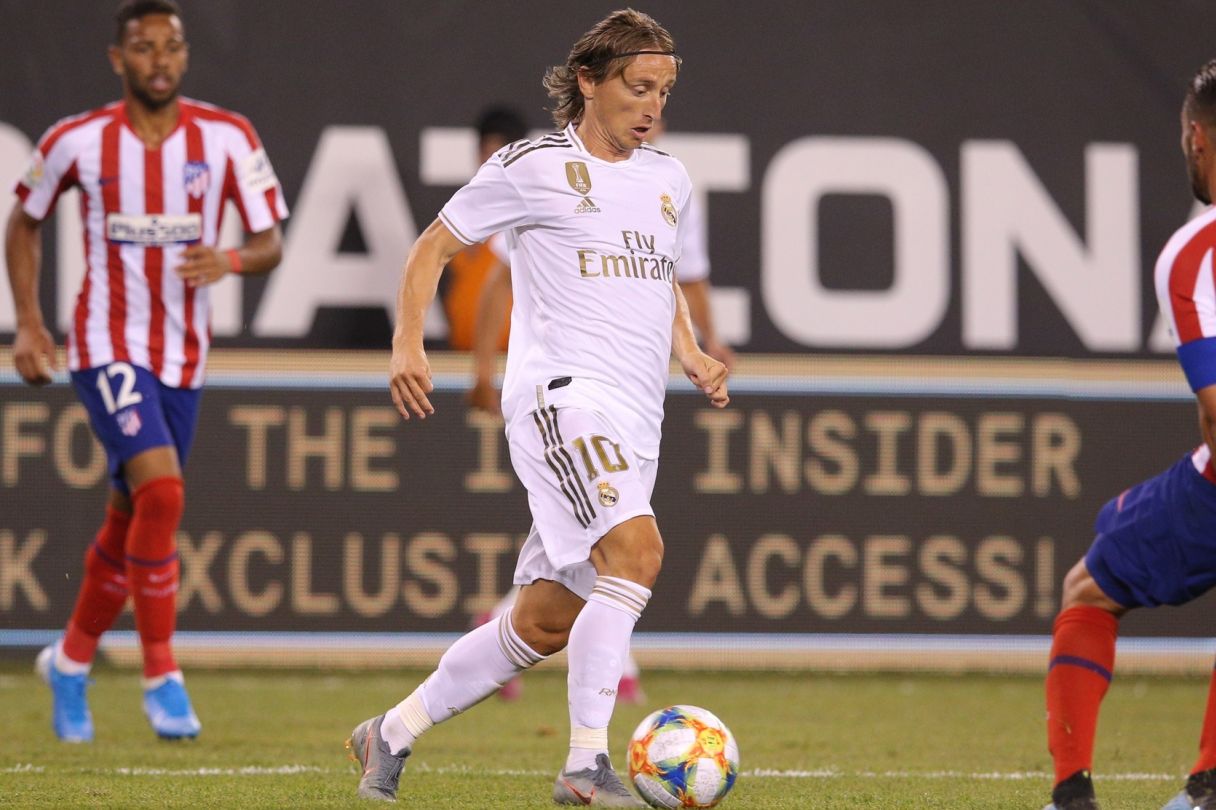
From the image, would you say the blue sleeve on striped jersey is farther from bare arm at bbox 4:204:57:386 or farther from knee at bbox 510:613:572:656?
bare arm at bbox 4:204:57:386

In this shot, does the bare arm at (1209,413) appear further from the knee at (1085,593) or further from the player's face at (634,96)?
the player's face at (634,96)

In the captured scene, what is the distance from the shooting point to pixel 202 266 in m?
5.90

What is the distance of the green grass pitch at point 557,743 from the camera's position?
178 inches

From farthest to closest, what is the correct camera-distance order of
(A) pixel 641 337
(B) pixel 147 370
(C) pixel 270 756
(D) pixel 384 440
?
(D) pixel 384 440, (B) pixel 147 370, (C) pixel 270 756, (A) pixel 641 337

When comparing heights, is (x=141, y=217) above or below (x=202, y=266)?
above

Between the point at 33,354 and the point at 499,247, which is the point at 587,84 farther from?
the point at 499,247

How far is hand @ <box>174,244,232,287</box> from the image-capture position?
5895 millimetres

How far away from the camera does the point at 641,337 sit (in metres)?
4.29

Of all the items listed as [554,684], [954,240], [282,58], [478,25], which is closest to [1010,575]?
[954,240]

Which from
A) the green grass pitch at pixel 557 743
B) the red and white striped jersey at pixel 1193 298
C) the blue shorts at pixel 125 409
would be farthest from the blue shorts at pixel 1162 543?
the blue shorts at pixel 125 409

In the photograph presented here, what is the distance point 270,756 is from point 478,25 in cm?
379

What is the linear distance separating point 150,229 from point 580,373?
7.70 feet

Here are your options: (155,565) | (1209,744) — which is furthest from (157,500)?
(1209,744)

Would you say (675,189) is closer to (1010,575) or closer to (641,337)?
(641,337)
